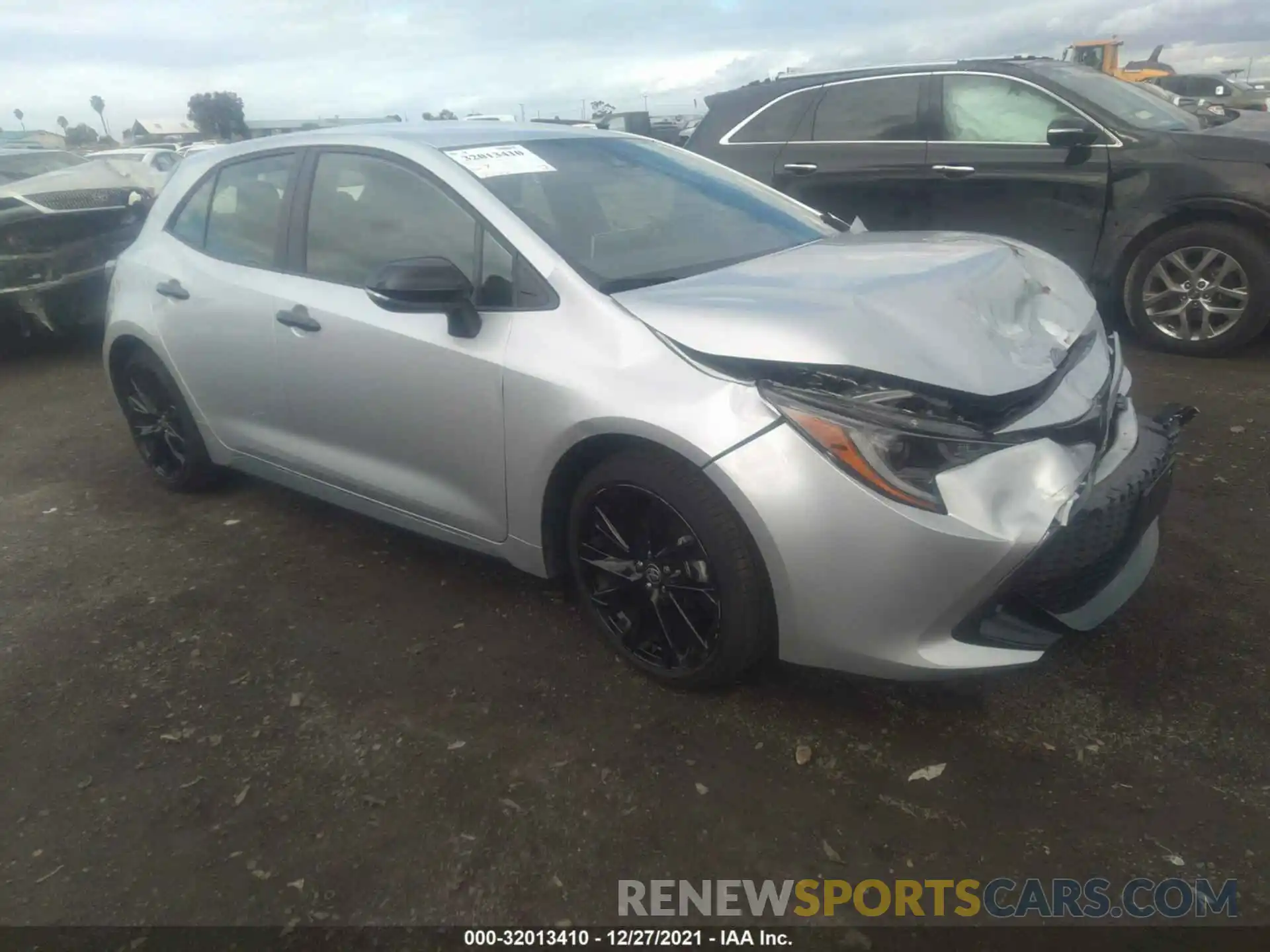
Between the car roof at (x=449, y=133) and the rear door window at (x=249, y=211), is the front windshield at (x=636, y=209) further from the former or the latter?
the rear door window at (x=249, y=211)

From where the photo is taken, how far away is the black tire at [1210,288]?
513 centimetres

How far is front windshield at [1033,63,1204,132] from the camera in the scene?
556 cm

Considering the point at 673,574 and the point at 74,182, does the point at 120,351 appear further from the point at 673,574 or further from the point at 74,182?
the point at 74,182

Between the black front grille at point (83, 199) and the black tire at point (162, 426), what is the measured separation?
358 cm

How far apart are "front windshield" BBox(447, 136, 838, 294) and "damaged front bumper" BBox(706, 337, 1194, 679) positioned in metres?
0.86

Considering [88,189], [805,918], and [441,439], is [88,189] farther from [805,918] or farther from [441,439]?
[805,918]

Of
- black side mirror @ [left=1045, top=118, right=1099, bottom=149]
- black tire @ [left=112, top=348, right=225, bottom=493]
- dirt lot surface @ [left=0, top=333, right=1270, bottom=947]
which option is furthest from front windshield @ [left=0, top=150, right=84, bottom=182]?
black side mirror @ [left=1045, top=118, right=1099, bottom=149]

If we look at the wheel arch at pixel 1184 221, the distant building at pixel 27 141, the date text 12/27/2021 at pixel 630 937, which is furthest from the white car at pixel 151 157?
the date text 12/27/2021 at pixel 630 937

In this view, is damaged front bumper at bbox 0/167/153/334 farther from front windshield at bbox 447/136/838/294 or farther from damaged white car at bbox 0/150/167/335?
front windshield at bbox 447/136/838/294

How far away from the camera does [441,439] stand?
2.93m

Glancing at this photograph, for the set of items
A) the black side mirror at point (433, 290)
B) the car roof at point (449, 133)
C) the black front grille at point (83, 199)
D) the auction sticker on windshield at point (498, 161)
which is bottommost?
the black side mirror at point (433, 290)

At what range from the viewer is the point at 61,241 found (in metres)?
7.02

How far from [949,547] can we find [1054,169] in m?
4.45
